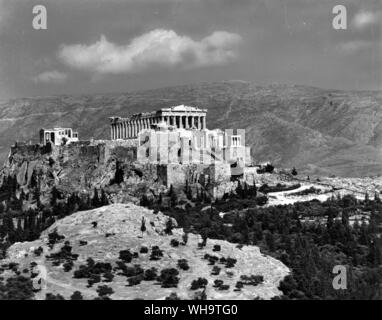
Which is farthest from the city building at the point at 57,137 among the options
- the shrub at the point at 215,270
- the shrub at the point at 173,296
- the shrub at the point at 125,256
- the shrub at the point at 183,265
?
the shrub at the point at 173,296

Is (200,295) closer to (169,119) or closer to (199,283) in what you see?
(199,283)

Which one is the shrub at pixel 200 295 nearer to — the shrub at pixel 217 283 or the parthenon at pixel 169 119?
the shrub at pixel 217 283

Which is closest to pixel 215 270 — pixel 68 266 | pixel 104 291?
pixel 104 291

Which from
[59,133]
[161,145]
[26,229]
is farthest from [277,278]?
[59,133]

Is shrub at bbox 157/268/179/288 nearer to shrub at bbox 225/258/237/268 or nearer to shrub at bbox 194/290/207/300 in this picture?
shrub at bbox 194/290/207/300

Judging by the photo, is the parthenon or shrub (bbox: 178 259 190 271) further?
the parthenon

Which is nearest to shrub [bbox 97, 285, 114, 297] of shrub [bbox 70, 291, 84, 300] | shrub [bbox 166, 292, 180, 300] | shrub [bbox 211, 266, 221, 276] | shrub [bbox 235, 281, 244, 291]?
shrub [bbox 70, 291, 84, 300]
